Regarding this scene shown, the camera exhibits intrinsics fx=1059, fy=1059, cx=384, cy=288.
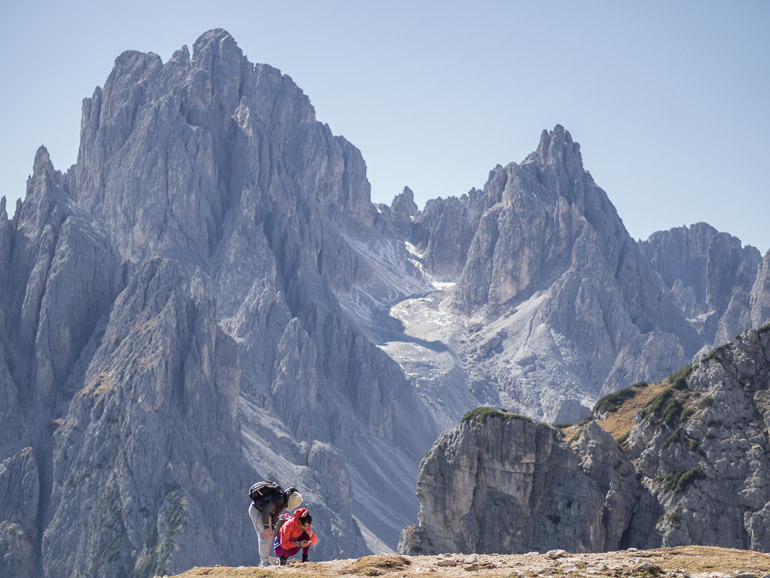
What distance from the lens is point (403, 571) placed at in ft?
118

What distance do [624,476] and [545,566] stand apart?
173 feet

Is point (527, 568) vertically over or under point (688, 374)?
under

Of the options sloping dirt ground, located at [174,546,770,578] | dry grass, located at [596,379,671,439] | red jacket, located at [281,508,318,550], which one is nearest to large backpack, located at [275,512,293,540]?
red jacket, located at [281,508,318,550]

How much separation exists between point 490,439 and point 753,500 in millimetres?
21802

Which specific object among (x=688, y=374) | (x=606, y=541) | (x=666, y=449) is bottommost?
(x=606, y=541)

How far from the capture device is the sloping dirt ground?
33812mm

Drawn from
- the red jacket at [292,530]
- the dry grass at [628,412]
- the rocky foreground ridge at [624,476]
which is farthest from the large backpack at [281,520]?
the dry grass at [628,412]

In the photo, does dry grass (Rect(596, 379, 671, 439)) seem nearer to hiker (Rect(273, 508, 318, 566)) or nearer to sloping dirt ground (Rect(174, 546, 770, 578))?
sloping dirt ground (Rect(174, 546, 770, 578))

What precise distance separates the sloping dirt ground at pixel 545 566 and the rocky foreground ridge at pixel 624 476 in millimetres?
40834

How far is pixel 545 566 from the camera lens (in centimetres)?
3497

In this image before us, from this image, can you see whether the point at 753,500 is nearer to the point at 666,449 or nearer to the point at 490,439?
the point at 666,449

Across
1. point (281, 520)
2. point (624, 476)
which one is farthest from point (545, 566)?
point (624, 476)

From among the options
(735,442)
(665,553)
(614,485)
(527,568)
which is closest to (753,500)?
(735,442)

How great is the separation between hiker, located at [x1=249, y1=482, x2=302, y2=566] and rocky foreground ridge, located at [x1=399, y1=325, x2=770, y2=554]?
159 ft
